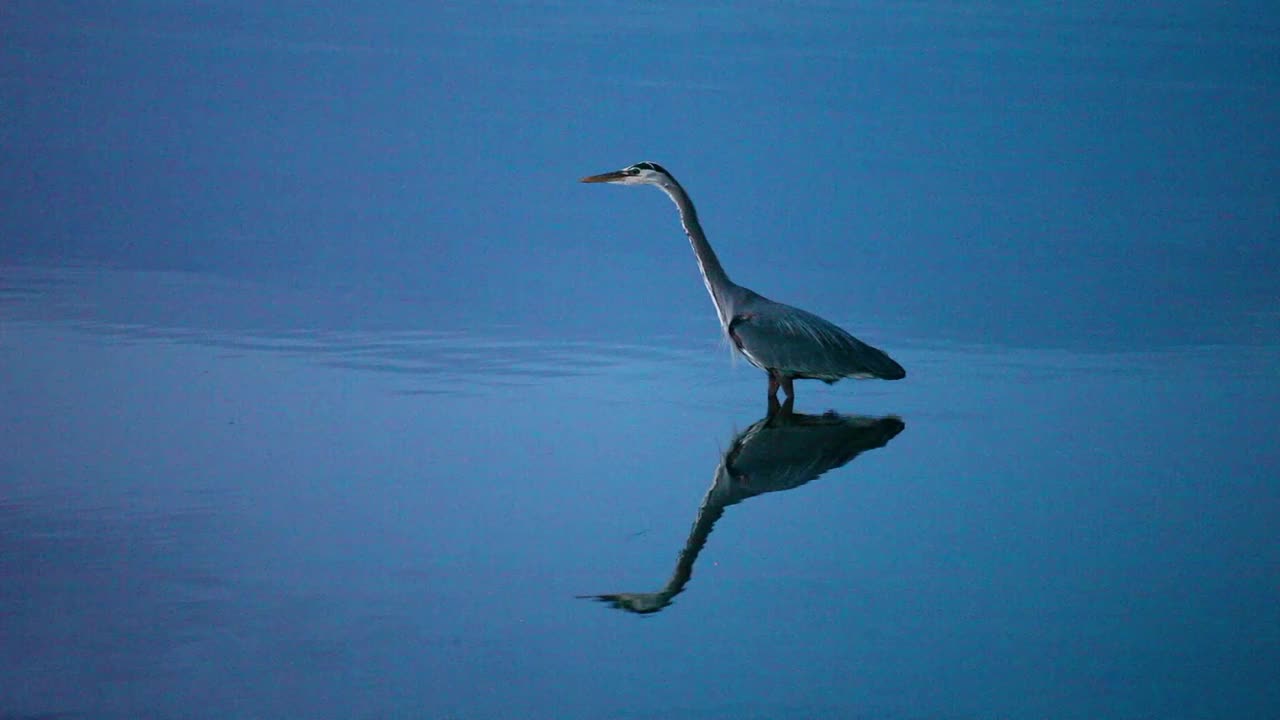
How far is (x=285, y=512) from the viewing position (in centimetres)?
453

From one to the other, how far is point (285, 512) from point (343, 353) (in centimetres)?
260

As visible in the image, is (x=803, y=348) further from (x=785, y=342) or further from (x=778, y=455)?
(x=778, y=455)

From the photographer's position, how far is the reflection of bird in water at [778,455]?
446 cm

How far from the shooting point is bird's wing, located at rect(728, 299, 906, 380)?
6.00 metres

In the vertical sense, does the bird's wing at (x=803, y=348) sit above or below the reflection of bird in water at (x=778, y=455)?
above

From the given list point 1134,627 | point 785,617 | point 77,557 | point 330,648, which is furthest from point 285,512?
point 1134,627

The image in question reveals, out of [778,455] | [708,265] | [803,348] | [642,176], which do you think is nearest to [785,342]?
[803,348]

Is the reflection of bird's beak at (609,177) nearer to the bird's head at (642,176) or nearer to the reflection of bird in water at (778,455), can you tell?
the bird's head at (642,176)

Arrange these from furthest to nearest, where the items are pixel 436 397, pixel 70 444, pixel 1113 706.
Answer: pixel 436 397
pixel 70 444
pixel 1113 706

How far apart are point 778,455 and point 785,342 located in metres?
0.82

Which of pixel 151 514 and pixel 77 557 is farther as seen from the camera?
pixel 151 514

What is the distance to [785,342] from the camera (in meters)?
6.03

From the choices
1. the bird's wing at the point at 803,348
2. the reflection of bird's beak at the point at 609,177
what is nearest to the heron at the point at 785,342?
the bird's wing at the point at 803,348

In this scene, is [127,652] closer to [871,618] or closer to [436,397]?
[871,618]
